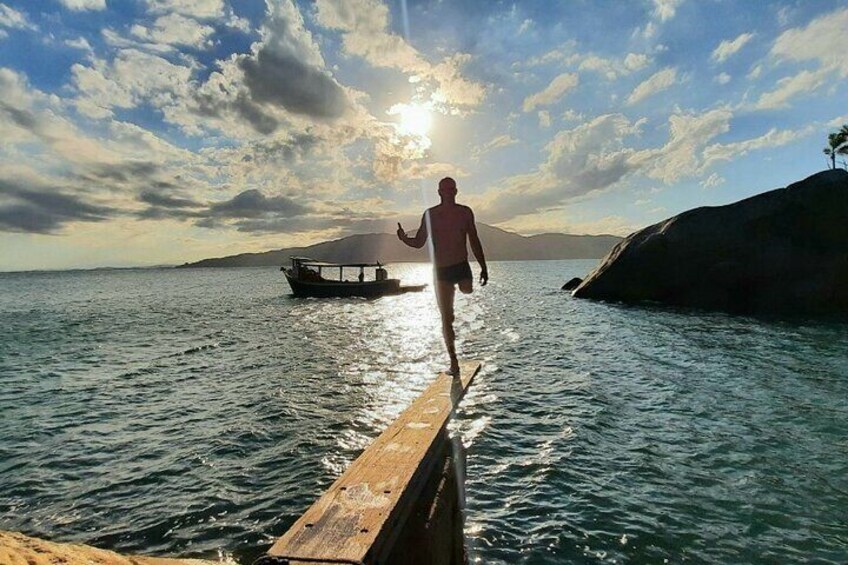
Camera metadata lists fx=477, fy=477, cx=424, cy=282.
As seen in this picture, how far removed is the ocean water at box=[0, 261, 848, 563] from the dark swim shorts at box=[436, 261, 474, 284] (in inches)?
136

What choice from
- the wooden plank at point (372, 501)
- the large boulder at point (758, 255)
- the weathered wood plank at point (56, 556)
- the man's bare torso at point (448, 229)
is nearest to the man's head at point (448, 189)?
the man's bare torso at point (448, 229)

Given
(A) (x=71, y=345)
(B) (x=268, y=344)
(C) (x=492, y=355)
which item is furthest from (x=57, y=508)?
(A) (x=71, y=345)

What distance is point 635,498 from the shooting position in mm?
7266

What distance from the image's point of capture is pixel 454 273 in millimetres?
7453

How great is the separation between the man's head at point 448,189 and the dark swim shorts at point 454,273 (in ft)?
3.46

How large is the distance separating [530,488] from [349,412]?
237 inches

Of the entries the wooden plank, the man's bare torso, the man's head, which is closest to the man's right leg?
the man's bare torso

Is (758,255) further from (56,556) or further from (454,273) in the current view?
(56,556)

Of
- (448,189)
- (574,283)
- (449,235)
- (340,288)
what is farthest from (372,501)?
(574,283)

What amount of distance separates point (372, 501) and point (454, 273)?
4862 mm

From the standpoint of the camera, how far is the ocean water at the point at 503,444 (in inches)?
258

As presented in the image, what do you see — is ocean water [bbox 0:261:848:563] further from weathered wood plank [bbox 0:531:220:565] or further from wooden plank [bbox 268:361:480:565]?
wooden plank [bbox 268:361:480:565]

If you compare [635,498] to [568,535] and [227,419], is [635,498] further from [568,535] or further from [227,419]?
[227,419]

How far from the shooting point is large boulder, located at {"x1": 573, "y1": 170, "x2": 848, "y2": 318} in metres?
30.9
